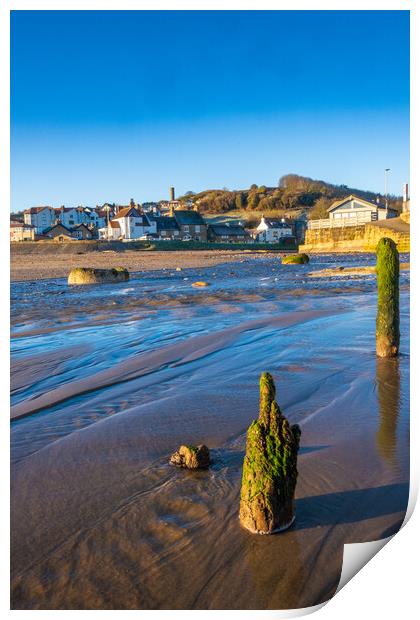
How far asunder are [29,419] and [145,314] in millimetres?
8226

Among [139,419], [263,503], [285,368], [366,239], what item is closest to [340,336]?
[285,368]

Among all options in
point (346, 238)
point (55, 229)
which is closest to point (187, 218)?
point (55, 229)

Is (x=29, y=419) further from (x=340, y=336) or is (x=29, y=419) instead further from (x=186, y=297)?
(x=186, y=297)

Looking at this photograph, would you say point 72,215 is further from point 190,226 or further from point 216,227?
point 216,227

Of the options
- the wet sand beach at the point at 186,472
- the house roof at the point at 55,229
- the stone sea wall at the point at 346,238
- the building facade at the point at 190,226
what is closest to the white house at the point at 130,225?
the building facade at the point at 190,226

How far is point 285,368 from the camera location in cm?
752

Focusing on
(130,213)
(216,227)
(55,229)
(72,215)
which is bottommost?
(55,229)

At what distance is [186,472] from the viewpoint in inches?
165

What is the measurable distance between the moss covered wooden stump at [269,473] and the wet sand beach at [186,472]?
0.11 meters

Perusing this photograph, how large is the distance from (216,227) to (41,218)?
2875 centimetres

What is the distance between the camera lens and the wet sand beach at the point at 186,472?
2.98 meters

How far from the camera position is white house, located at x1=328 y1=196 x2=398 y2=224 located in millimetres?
55000

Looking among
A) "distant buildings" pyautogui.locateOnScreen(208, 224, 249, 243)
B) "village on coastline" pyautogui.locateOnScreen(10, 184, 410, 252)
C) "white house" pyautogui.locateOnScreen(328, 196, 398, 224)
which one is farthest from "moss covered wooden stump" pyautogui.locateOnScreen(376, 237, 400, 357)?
"distant buildings" pyautogui.locateOnScreen(208, 224, 249, 243)
